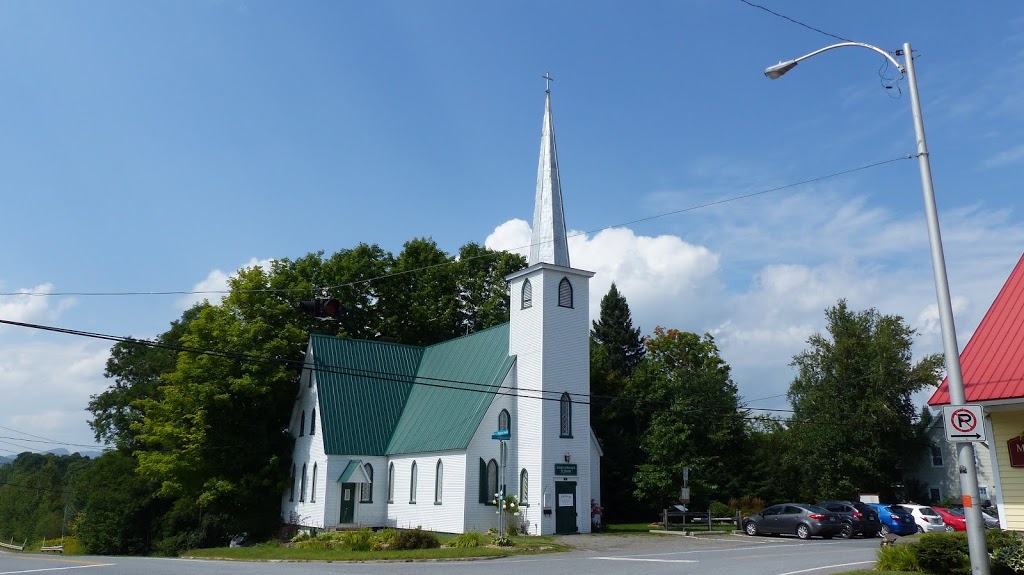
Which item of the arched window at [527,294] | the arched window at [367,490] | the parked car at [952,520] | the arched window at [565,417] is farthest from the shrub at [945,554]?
the arched window at [367,490]

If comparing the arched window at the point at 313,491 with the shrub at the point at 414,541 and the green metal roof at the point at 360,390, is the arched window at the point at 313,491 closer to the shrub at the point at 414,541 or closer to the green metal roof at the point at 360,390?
the green metal roof at the point at 360,390

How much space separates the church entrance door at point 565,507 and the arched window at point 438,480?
18.2 feet

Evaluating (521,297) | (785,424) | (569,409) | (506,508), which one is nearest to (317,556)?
(506,508)

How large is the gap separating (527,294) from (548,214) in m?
4.16

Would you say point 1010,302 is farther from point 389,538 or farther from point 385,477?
point 385,477

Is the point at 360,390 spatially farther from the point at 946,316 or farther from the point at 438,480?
the point at 946,316

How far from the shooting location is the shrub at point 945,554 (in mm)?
15086

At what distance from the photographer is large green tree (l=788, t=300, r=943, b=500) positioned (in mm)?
46500

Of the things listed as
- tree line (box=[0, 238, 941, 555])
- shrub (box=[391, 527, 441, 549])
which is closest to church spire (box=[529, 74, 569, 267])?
tree line (box=[0, 238, 941, 555])

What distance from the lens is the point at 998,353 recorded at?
16.7 meters

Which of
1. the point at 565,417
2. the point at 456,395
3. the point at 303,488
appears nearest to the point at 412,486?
the point at 456,395

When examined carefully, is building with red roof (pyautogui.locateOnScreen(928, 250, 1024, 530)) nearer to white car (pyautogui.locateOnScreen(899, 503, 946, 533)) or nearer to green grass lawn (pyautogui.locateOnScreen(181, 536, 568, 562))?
green grass lawn (pyautogui.locateOnScreen(181, 536, 568, 562))

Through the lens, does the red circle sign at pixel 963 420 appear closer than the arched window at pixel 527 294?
Yes

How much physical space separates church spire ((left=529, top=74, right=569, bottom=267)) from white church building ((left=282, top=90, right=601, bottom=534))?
6 centimetres
